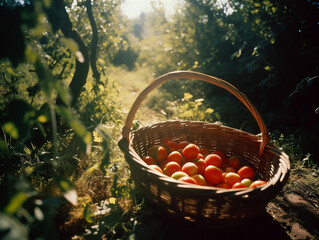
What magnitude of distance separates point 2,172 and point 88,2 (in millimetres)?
2083

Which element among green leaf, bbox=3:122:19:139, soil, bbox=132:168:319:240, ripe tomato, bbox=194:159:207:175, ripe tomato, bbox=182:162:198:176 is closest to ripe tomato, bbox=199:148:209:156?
ripe tomato, bbox=194:159:207:175

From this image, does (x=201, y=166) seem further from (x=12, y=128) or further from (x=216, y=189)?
(x=12, y=128)

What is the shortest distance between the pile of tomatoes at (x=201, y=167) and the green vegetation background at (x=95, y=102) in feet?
0.95

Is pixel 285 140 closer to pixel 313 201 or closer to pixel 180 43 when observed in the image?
pixel 313 201

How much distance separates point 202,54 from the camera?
5633 mm

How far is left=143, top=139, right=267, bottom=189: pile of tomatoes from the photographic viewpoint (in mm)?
1286

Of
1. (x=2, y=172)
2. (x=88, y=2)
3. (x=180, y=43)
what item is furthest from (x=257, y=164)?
(x=180, y=43)

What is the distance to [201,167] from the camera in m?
1.45

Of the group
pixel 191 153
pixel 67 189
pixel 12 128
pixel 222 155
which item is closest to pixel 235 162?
pixel 222 155

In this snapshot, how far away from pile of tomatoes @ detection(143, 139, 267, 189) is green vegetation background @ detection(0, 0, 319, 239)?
290 millimetres

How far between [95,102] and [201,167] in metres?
1.83

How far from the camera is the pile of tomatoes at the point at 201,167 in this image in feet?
4.22

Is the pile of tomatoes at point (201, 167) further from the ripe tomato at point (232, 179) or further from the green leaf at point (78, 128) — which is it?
the green leaf at point (78, 128)

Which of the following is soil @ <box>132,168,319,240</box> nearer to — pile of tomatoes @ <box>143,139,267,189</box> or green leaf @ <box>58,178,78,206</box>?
pile of tomatoes @ <box>143,139,267,189</box>
